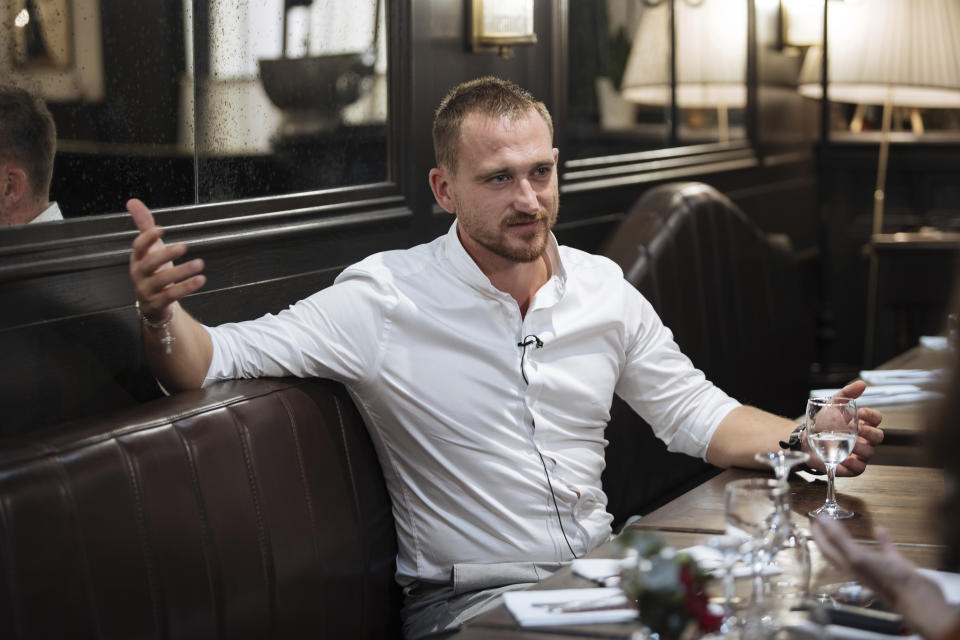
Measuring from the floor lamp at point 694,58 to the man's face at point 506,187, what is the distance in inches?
77.0

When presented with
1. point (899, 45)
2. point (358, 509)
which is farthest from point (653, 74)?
point (358, 509)

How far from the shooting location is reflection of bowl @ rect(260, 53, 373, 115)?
8.73 ft

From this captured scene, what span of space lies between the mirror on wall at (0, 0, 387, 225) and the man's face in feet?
1.60

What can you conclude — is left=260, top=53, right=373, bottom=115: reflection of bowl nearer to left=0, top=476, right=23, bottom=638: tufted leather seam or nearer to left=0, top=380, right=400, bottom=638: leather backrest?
left=0, top=380, right=400, bottom=638: leather backrest

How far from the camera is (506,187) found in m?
2.43

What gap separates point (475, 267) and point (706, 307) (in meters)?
1.59

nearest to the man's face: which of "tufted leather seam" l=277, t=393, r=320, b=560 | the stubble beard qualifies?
the stubble beard

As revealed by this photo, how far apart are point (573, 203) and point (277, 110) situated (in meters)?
1.44

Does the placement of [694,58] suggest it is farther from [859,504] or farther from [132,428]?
[132,428]

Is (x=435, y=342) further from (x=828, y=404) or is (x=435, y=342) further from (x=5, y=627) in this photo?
(x=5, y=627)

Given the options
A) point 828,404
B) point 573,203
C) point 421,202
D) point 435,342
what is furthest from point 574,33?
point 828,404

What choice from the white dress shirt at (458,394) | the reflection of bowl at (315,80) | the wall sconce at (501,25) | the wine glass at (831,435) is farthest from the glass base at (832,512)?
the wall sconce at (501,25)

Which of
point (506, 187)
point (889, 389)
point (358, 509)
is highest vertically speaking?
point (506, 187)

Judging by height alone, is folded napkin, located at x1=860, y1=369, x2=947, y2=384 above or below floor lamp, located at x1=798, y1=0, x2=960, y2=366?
below
